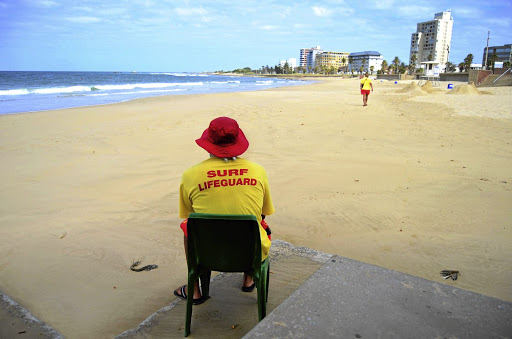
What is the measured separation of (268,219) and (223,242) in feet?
8.69

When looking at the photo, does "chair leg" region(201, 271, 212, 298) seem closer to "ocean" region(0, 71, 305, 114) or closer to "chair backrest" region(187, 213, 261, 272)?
"chair backrest" region(187, 213, 261, 272)

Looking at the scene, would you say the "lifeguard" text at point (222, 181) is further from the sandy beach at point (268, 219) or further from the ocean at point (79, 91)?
the ocean at point (79, 91)

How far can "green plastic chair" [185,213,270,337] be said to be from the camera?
6.79ft

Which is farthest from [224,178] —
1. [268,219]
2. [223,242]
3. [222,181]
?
[268,219]

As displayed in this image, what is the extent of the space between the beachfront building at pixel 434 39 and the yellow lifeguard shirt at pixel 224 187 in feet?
565

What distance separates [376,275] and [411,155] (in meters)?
5.86

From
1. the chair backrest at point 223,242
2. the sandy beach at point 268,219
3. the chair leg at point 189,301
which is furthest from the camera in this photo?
the sandy beach at point 268,219

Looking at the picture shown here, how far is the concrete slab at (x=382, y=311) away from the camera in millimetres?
1893

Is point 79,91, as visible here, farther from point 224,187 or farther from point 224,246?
point 224,246

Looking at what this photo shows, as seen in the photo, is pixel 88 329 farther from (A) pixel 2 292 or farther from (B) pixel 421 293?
(B) pixel 421 293

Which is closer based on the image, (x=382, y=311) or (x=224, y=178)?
(x=382, y=311)

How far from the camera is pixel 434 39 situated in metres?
153

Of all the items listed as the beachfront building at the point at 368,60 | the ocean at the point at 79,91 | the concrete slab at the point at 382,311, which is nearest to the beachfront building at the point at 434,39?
the beachfront building at the point at 368,60

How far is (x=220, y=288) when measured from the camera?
9.86ft
